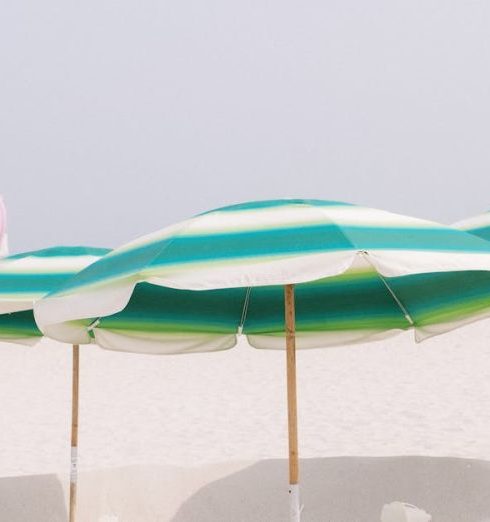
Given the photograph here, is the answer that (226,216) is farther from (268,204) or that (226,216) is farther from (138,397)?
(138,397)

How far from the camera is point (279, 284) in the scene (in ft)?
11.2

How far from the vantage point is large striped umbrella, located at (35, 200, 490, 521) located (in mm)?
2688

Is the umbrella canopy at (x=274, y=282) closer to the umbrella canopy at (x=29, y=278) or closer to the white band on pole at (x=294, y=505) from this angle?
the umbrella canopy at (x=29, y=278)

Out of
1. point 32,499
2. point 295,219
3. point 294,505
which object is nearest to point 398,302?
point 294,505

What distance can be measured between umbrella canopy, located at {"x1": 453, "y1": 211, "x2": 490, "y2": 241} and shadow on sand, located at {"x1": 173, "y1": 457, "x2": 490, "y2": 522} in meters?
1.61

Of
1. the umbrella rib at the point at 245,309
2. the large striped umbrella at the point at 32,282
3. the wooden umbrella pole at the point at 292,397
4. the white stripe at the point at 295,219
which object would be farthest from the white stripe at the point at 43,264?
the white stripe at the point at 295,219

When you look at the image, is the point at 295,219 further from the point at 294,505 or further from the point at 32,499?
the point at 32,499

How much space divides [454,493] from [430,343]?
16902 mm

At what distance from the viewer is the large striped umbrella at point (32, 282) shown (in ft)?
14.4

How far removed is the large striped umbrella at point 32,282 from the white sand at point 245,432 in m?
0.84

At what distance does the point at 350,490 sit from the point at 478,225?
2.01 metres

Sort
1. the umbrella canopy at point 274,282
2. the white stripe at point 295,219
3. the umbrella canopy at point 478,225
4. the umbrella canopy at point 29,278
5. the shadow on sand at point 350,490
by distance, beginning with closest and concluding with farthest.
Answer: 1. the umbrella canopy at point 274,282
2. the white stripe at point 295,219
3. the umbrella canopy at point 29,278
4. the umbrella canopy at point 478,225
5. the shadow on sand at point 350,490

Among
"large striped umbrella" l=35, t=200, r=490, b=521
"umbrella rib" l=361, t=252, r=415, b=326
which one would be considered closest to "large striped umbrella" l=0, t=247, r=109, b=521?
"large striped umbrella" l=35, t=200, r=490, b=521

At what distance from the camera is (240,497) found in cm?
568
